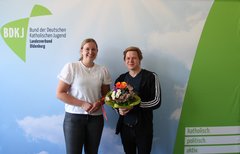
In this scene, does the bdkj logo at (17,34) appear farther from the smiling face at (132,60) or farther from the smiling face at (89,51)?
the smiling face at (132,60)

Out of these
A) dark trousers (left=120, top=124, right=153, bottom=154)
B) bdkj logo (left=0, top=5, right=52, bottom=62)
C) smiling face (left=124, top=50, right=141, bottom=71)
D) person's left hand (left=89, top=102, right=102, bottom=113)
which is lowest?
dark trousers (left=120, top=124, right=153, bottom=154)

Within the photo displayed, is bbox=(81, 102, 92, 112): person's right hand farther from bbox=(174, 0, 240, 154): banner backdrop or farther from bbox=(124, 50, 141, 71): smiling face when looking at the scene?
bbox=(174, 0, 240, 154): banner backdrop

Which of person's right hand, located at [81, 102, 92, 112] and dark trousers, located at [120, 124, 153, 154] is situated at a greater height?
person's right hand, located at [81, 102, 92, 112]

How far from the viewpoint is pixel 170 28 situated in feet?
7.11

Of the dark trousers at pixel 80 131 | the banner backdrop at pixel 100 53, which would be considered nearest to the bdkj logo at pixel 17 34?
the banner backdrop at pixel 100 53

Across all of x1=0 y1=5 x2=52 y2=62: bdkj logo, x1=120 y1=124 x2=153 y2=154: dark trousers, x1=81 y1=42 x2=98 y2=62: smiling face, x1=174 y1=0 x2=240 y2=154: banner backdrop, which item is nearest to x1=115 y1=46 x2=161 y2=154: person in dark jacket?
x1=120 y1=124 x2=153 y2=154: dark trousers

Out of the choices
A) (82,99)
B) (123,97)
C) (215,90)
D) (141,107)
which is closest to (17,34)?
(82,99)

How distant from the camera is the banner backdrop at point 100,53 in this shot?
211cm

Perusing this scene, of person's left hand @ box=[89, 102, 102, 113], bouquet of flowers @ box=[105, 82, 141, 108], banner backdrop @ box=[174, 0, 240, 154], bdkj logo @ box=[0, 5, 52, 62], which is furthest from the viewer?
banner backdrop @ box=[174, 0, 240, 154]

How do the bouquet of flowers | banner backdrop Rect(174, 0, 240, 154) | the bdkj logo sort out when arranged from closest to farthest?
1. the bouquet of flowers
2. the bdkj logo
3. banner backdrop Rect(174, 0, 240, 154)

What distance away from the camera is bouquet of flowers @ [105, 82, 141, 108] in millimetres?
1646

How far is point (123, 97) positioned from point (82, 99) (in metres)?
0.37

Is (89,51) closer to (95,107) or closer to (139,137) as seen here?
(95,107)

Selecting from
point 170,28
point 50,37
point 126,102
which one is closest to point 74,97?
point 126,102
